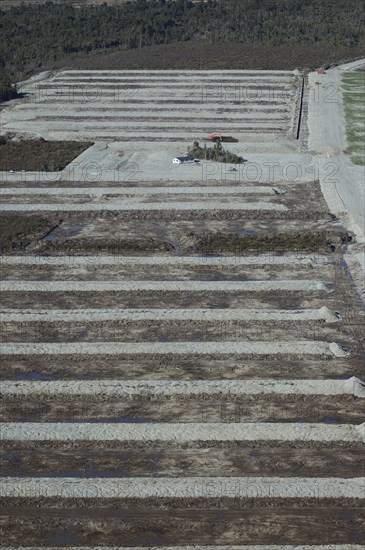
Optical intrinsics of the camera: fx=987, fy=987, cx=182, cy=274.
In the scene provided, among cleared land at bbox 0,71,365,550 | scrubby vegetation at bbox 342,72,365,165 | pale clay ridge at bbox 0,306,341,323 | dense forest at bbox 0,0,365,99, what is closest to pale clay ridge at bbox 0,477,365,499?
cleared land at bbox 0,71,365,550

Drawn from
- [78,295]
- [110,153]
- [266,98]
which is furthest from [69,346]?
[266,98]

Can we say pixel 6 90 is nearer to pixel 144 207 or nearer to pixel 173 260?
pixel 144 207

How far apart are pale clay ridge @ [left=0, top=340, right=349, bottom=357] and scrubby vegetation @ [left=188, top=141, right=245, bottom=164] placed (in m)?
20.4

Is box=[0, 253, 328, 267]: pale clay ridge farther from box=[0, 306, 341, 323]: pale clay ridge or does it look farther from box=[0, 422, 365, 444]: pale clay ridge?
box=[0, 422, 365, 444]: pale clay ridge

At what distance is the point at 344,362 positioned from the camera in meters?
24.3

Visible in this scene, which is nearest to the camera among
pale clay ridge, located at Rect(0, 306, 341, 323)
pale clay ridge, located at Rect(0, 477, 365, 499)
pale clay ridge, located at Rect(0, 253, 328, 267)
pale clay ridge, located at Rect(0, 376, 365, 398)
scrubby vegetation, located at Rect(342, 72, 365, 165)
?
pale clay ridge, located at Rect(0, 477, 365, 499)

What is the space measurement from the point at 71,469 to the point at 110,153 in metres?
28.7

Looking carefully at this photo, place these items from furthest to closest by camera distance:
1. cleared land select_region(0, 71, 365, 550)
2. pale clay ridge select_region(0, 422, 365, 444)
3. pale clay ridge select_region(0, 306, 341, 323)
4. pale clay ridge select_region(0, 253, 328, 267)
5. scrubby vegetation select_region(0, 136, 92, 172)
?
scrubby vegetation select_region(0, 136, 92, 172)
pale clay ridge select_region(0, 253, 328, 267)
pale clay ridge select_region(0, 306, 341, 323)
pale clay ridge select_region(0, 422, 365, 444)
cleared land select_region(0, 71, 365, 550)

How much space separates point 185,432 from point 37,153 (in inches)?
1104

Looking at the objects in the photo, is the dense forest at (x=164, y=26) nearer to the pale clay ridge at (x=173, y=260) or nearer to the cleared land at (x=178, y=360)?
the cleared land at (x=178, y=360)

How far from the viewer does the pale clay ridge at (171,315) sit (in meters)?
26.8

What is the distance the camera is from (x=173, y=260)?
104 ft

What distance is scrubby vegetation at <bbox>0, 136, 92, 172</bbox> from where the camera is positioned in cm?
4425

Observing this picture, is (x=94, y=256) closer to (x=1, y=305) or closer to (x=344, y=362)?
(x=1, y=305)
